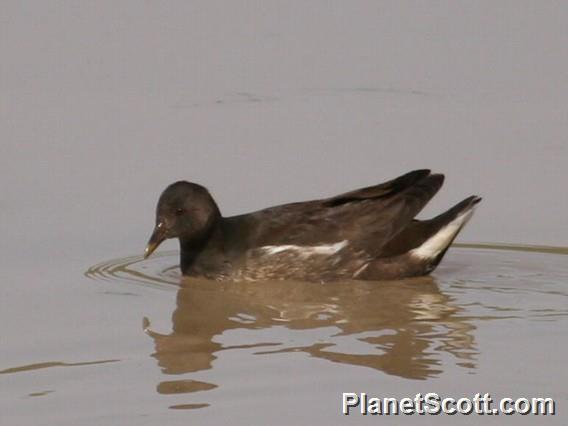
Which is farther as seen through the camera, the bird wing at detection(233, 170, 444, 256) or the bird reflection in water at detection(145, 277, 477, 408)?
the bird wing at detection(233, 170, 444, 256)

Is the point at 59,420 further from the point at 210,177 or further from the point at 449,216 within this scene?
the point at 210,177

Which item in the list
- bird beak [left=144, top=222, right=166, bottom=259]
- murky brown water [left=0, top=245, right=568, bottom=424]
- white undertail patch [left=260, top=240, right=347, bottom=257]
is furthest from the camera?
white undertail patch [left=260, top=240, right=347, bottom=257]

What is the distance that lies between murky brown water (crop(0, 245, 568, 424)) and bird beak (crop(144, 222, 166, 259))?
17cm

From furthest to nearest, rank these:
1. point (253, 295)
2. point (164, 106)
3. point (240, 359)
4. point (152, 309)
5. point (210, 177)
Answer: point (164, 106), point (210, 177), point (253, 295), point (152, 309), point (240, 359)

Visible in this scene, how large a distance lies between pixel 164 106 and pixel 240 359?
616cm

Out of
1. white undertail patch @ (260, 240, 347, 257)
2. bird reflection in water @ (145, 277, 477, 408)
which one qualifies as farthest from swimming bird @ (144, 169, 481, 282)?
bird reflection in water @ (145, 277, 477, 408)

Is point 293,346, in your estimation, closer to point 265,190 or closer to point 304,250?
point 304,250

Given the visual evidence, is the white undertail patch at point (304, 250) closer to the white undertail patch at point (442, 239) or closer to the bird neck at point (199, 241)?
the bird neck at point (199, 241)

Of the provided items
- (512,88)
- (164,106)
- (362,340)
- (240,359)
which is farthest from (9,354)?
(512,88)

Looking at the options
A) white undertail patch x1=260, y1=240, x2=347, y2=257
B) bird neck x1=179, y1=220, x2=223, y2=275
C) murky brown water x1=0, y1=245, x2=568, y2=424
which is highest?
bird neck x1=179, y1=220, x2=223, y2=275

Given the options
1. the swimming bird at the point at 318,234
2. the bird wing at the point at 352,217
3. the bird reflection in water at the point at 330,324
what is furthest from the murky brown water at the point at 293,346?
the bird wing at the point at 352,217

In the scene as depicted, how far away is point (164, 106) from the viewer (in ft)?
48.1

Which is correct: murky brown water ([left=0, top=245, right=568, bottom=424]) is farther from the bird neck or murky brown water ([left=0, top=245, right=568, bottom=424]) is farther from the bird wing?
the bird wing

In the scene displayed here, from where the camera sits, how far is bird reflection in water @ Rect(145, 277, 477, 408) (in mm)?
8836
